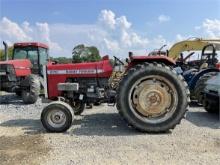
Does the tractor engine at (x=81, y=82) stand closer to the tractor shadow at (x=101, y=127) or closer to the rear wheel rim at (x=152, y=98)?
the tractor shadow at (x=101, y=127)

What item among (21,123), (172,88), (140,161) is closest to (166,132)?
(172,88)

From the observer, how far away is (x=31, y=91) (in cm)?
1288

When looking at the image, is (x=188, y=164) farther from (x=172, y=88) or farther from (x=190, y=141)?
(x=172, y=88)

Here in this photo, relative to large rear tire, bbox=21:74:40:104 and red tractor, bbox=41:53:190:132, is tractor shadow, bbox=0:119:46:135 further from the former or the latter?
large rear tire, bbox=21:74:40:104

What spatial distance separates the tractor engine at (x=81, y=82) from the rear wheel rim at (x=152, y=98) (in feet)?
2.34

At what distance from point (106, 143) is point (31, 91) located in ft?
22.2

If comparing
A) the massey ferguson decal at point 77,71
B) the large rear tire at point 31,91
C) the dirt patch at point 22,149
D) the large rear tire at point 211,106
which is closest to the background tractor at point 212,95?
the large rear tire at point 211,106

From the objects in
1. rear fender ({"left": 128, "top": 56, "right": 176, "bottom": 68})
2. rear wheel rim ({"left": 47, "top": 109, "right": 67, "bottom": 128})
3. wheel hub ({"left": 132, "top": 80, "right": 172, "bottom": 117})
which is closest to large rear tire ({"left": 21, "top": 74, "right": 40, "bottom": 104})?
rear wheel rim ({"left": 47, "top": 109, "right": 67, "bottom": 128})

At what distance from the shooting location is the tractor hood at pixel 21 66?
45.2 ft

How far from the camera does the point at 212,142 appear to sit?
670 centimetres

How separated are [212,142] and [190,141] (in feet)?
1.20

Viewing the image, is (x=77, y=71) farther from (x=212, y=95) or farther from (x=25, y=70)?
(x=25, y=70)

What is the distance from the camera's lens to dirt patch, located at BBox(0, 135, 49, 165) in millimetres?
5682

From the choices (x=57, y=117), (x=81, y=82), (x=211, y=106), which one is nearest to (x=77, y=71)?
(x=81, y=82)
